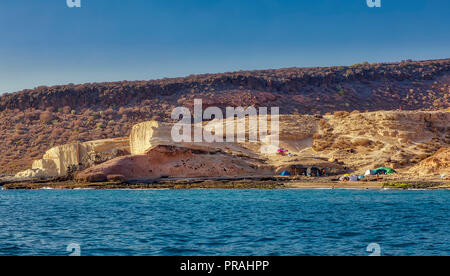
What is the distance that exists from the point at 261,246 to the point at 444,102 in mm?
97575

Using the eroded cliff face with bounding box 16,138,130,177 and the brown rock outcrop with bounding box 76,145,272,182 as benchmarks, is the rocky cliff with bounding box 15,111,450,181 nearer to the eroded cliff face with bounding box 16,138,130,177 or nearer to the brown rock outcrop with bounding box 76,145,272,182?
the brown rock outcrop with bounding box 76,145,272,182

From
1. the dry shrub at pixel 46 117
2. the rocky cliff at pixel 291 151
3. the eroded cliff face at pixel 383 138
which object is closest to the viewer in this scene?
the rocky cliff at pixel 291 151

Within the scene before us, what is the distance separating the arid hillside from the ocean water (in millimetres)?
51067

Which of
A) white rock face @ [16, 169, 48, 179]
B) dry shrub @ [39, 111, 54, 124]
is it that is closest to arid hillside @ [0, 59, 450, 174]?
dry shrub @ [39, 111, 54, 124]

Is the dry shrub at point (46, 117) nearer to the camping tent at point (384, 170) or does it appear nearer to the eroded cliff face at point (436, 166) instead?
the camping tent at point (384, 170)

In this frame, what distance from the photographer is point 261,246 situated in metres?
17.3

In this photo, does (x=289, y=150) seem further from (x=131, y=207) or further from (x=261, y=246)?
(x=261, y=246)

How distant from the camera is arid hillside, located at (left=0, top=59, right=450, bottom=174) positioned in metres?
85.8

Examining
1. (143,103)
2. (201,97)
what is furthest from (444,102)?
(143,103)

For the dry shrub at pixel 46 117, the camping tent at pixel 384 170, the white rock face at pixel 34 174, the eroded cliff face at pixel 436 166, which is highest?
the dry shrub at pixel 46 117

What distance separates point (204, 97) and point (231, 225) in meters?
76.4

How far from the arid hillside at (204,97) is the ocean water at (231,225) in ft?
168

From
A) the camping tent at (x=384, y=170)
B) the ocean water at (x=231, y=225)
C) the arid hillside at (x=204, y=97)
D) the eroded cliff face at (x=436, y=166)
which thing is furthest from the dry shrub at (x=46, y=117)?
the eroded cliff face at (x=436, y=166)

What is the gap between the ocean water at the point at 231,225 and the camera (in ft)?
55.7
